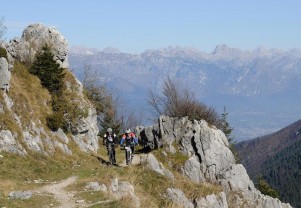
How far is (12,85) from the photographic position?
3953 cm

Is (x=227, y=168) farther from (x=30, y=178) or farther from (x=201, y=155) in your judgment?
(x=30, y=178)

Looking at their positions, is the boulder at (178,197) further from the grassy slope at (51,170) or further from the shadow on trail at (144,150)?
the shadow on trail at (144,150)

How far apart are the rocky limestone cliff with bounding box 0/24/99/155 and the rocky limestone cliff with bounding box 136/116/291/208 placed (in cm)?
857

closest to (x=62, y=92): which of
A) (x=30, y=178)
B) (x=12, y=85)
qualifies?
(x=12, y=85)

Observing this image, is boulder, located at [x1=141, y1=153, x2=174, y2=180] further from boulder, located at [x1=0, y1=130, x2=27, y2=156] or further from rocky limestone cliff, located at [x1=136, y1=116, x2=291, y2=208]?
boulder, located at [x1=0, y1=130, x2=27, y2=156]

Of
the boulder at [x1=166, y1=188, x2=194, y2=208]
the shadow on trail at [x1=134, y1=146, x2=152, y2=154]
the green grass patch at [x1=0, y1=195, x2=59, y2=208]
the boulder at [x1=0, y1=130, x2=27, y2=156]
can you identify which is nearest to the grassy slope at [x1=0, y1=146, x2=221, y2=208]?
the green grass patch at [x1=0, y1=195, x2=59, y2=208]

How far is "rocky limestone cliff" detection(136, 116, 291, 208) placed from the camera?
4247 centimetres

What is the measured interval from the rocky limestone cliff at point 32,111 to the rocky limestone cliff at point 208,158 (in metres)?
8.57

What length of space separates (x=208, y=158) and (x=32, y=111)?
18902 mm

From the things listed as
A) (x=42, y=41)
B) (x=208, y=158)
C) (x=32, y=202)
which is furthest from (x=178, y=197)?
(x=42, y=41)

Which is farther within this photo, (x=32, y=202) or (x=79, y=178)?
(x=79, y=178)

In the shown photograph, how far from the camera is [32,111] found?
39250 mm

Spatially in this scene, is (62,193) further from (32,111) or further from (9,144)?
(32,111)

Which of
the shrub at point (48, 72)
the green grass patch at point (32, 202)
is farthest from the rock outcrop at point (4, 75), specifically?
the green grass patch at point (32, 202)
